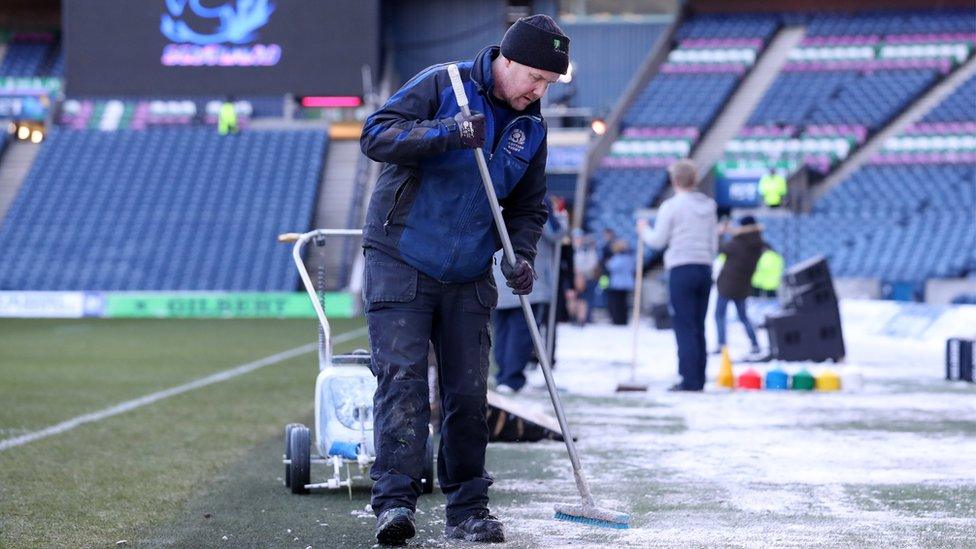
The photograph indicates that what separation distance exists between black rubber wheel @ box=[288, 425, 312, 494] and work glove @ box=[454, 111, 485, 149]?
1.87 metres

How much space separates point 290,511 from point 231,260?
28.5 m

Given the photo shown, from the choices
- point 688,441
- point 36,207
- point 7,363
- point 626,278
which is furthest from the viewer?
point 36,207

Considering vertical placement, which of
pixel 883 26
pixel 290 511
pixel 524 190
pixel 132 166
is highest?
pixel 883 26

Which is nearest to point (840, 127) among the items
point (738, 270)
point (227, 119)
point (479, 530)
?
point (227, 119)

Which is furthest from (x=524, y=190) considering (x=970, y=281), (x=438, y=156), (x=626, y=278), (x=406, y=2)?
(x=406, y=2)

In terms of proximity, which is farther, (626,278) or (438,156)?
(626,278)

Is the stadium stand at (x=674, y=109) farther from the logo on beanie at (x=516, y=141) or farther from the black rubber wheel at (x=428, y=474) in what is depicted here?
the logo on beanie at (x=516, y=141)

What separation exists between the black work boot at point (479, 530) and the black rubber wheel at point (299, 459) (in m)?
1.23

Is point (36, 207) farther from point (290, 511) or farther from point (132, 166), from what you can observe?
point (290, 511)

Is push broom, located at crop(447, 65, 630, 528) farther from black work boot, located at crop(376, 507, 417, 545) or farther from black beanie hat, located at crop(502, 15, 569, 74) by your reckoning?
black work boot, located at crop(376, 507, 417, 545)

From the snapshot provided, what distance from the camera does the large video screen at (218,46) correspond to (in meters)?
30.8

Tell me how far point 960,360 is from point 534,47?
8.94 metres

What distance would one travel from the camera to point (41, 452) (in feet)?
25.0

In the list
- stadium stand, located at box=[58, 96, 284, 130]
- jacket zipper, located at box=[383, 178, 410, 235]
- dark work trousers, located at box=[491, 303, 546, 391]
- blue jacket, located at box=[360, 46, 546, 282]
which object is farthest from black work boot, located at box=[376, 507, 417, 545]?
stadium stand, located at box=[58, 96, 284, 130]
